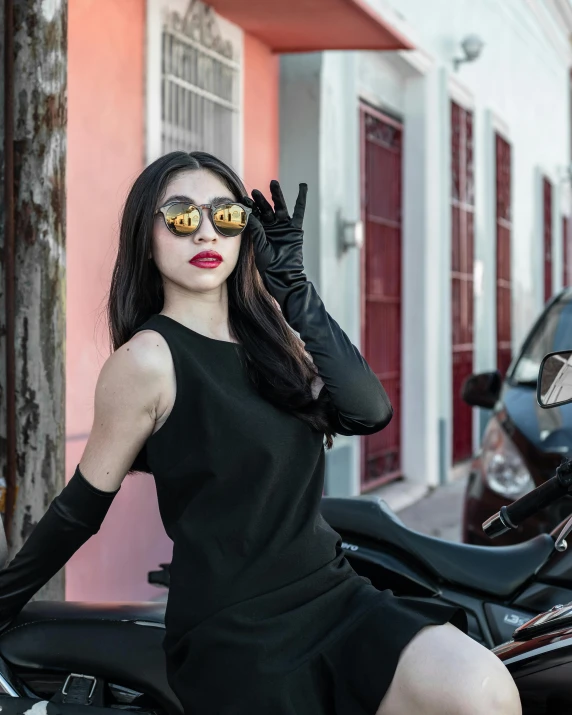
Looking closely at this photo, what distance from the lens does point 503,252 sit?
493 inches

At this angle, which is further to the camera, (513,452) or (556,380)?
(513,452)

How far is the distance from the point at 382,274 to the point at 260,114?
2.53 meters

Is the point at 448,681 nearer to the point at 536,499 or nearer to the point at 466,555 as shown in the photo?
the point at 536,499

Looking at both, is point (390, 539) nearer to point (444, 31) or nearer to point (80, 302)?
point (80, 302)

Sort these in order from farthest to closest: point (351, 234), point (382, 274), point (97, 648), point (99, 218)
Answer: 1. point (382, 274)
2. point (351, 234)
3. point (99, 218)
4. point (97, 648)

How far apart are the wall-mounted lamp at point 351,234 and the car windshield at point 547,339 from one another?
6.23 ft

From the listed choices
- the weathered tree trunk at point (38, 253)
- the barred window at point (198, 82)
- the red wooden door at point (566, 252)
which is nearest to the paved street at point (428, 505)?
the barred window at point (198, 82)

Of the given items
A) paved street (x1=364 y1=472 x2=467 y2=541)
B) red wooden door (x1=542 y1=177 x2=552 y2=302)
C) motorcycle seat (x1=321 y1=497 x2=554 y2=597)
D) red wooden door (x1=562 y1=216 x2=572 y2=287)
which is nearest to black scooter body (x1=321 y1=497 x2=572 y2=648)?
motorcycle seat (x1=321 y1=497 x2=554 y2=597)

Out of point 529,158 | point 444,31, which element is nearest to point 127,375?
point 444,31

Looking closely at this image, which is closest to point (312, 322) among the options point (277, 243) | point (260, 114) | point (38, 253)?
point (277, 243)

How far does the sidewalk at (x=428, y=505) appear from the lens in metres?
7.27

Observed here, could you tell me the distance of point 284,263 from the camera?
6.54 feet

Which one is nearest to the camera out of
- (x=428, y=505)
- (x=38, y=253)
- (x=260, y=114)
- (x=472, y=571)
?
(x=472, y=571)

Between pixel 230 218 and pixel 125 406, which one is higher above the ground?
pixel 230 218
